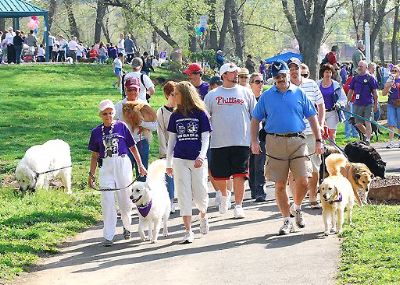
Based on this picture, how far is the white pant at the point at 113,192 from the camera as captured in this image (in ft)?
36.1

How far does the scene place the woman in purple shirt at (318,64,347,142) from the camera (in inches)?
599

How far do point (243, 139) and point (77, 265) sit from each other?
10.0ft

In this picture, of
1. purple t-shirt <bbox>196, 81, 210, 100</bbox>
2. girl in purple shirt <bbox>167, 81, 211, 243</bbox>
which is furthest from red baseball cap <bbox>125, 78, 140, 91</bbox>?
girl in purple shirt <bbox>167, 81, 211, 243</bbox>

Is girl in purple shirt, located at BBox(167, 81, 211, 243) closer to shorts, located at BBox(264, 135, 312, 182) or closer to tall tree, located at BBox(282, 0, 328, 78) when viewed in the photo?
shorts, located at BBox(264, 135, 312, 182)

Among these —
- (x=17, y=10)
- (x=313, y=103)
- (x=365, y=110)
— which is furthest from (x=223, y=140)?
(x=17, y=10)

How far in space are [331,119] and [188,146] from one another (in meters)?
5.45

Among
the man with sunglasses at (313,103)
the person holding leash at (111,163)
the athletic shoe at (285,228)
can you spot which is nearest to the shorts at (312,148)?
the man with sunglasses at (313,103)

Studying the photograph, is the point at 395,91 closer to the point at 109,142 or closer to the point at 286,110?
the point at 286,110

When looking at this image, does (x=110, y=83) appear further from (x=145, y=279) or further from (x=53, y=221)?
(x=145, y=279)

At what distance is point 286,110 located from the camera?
10586 mm

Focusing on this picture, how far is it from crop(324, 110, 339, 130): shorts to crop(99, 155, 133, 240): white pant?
16.9ft

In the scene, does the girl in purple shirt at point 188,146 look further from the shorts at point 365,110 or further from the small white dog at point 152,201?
the shorts at point 365,110

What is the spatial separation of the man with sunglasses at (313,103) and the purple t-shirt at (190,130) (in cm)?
174

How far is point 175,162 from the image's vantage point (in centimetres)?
1073
